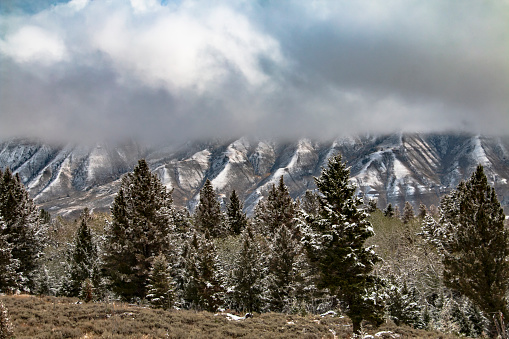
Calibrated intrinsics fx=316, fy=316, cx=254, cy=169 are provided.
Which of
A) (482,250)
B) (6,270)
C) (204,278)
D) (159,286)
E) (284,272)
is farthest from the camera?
(284,272)

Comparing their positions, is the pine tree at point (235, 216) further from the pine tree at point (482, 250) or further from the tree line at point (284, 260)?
the pine tree at point (482, 250)

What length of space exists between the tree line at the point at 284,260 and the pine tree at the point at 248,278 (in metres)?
0.12

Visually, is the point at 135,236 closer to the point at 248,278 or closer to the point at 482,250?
the point at 248,278

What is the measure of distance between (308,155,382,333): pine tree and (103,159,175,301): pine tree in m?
16.6

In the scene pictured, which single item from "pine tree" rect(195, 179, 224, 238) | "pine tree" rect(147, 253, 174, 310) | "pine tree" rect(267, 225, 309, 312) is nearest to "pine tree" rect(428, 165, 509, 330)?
"pine tree" rect(267, 225, 309, 312)

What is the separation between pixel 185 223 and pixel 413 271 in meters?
41.2

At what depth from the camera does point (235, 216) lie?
62.4 meters

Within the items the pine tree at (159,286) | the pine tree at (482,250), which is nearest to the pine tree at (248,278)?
the pine tree at (159,286)

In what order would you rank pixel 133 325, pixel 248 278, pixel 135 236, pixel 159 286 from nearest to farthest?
1. pixel 133 325
2. pixel 159 286
3. pixel 135 236
4. pixel 248 278

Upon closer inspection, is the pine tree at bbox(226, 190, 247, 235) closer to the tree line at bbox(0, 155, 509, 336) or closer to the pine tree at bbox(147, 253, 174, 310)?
the tree line at bbox(0, 155, 509, 336)

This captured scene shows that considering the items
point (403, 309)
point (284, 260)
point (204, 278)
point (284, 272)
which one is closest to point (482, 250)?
point (403, 309)

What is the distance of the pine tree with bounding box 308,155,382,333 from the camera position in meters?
19.6

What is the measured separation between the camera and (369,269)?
19.9 m

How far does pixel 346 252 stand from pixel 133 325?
12.9m
